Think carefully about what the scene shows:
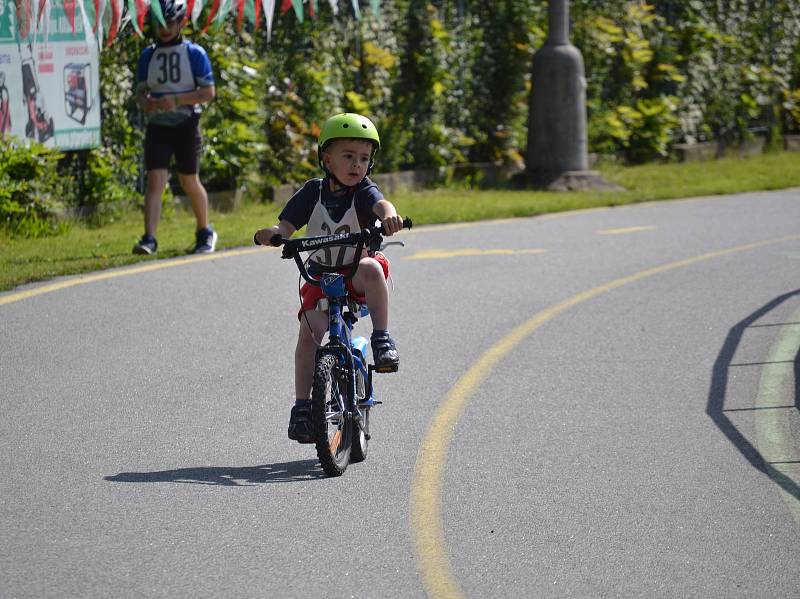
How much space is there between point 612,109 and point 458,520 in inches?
694

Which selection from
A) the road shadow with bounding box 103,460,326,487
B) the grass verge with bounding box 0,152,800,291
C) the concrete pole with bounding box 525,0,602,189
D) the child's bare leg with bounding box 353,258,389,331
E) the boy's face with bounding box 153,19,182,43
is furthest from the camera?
the concrete pole with bounding box 525,0,602,189

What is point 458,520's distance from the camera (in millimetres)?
5652

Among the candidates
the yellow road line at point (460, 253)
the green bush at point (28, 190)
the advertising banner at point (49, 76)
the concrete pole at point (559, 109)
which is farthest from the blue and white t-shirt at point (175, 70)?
the concrete pole at point (559, 109)

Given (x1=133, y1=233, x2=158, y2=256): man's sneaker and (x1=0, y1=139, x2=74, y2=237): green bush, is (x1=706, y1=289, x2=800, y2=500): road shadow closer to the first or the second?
(x1=133, y1=233, x2=158, y2=256): man's sneaker

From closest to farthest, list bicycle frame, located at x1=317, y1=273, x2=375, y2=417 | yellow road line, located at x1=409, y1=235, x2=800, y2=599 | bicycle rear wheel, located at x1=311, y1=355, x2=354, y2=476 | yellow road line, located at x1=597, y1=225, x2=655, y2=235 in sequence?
yellow road line, located at x1=409, y1=235, x2=800, y2=599
bicycle rear wheel, located at x1=311, y1=355, x2=354, y2=476
bicycle frame, located at x1=317, y1=273, x2=375, y2=417
yellow road line, located at x1=597, y1=225, x2=655, y2=235

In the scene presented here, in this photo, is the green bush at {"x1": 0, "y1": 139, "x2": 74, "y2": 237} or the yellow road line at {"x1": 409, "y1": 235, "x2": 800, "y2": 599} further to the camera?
the green bush at {"x1": 0, "y1": 139, "x2": 74, "y2": 237}

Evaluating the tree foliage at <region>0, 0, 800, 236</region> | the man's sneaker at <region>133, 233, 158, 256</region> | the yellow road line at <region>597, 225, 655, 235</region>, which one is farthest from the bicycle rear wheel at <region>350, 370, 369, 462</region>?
the tree foliage at <region>0, 0, 800, 236</region>

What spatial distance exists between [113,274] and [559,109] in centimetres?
945

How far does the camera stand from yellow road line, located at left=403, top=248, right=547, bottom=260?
41.2 feet

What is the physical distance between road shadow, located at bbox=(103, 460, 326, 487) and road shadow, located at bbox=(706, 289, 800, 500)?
1924mm

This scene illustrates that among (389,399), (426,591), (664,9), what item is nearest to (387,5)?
(664,9)

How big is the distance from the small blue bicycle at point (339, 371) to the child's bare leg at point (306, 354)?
10cm

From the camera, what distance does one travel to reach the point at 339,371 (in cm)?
626

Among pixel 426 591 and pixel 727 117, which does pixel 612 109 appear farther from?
pixel 426 591
